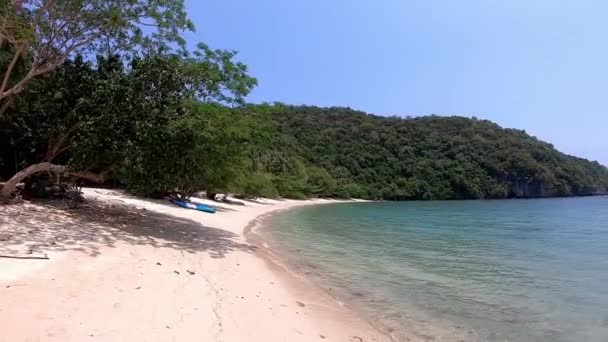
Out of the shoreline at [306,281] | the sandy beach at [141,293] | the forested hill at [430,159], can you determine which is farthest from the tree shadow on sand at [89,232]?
the forested hill at [430,159]

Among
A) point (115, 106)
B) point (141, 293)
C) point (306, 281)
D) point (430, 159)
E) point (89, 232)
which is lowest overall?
point (306, 281)

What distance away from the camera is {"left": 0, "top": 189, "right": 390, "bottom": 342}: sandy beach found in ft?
19.4

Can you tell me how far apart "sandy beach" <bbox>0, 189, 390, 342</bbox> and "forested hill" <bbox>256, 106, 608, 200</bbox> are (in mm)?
96465

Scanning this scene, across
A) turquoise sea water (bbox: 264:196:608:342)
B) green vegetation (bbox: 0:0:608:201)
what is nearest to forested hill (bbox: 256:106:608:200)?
turquoise sea water (bbox: 264:196:608:342)

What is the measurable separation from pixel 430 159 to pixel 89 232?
117188mm

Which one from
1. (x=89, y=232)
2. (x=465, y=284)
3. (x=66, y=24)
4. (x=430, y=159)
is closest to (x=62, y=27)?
(x=66, y=24)

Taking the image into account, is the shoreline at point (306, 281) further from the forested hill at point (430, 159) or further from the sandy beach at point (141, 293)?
the forested hill at point (430, 159)

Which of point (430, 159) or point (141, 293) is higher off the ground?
point (430, 159)

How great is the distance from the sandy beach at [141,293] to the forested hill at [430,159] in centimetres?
9646

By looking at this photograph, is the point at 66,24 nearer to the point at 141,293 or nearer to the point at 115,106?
the point at 115,106

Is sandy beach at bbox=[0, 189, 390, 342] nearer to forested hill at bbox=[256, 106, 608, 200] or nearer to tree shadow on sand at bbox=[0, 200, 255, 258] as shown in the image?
tree shadow on sand at bbox=[0, 200, 255, 258]

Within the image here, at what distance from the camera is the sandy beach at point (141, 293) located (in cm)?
591

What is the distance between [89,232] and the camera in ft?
40.7

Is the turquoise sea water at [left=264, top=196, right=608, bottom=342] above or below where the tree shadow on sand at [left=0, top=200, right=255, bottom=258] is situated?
below
